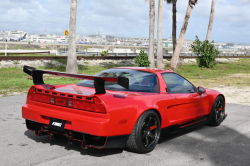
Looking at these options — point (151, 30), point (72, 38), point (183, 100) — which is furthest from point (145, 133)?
point (151, 30)

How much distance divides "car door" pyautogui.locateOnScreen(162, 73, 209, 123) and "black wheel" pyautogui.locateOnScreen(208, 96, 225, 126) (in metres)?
0.30

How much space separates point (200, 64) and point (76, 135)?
27.7 m

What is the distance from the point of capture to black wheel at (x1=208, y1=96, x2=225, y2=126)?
23.1ft

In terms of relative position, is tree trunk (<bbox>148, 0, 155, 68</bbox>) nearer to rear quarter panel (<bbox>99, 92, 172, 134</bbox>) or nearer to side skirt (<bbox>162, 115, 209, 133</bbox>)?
side skirt (<bbox>162, 115, 209, 133</bbox>)

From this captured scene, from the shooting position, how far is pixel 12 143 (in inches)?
219

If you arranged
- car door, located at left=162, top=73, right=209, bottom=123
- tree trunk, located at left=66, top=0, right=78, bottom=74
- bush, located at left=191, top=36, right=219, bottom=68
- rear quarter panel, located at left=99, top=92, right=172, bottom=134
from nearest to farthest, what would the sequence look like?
rear quarter panel, located at left=99, top=92, right=172, bottom=134 < car door, located at left=162, top=73, right=209, bottom=123 < tree trunk, located at left=66, top=0, right=78, bottom=74 < bush, located at left=191, top=36, right=219, bottom=68

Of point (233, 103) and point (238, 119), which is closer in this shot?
point (238, 119)

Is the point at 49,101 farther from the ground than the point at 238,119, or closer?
farther from the ground

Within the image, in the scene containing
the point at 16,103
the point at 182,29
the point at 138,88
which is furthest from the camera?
the point at 182,29

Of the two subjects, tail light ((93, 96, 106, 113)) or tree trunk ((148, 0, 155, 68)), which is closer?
tail light ((93, 96, 106, 113))

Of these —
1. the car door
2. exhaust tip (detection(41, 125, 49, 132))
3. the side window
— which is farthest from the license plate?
the side window

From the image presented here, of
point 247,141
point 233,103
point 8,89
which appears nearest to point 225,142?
point 247,141

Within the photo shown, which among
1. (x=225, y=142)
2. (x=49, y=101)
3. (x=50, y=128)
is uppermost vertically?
(x=49, y=101)

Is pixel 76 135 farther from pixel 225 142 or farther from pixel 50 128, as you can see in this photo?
pixel 225 142
